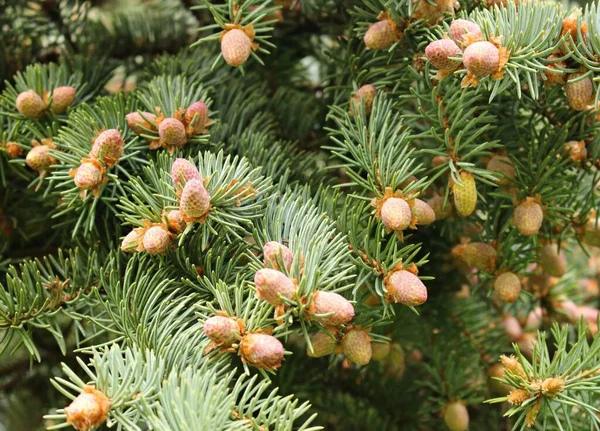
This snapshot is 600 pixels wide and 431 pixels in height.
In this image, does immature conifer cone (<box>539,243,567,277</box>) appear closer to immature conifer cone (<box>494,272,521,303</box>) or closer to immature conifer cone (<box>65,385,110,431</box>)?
immature conifer cone (<box>494,272,521,303</box>)

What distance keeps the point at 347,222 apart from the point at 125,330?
16 centimetres

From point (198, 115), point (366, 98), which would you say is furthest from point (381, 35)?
point (198, 115)

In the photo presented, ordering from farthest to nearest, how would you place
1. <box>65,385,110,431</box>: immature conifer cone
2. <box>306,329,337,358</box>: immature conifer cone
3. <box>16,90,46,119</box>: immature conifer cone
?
<box>16,90,46,119</box>: immature conifer cone < <box>306,329,337,358</box>: immature conifer cone < <box>65,385,110,431</box>: immature conifer cone

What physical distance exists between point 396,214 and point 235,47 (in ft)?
0.56

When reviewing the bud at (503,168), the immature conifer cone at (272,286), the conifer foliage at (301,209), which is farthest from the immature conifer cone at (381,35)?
the immature conifer cone at (272,286)

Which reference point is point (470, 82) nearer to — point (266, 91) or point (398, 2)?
point (398, 2)

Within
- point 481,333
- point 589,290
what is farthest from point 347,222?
point 589,290

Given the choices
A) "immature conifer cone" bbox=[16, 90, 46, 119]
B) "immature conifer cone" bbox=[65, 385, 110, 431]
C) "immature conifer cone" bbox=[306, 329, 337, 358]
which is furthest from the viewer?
"immature conifer cone" bbox=[16, 90, 46, 119]

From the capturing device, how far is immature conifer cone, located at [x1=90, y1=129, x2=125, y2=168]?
0.49 metres

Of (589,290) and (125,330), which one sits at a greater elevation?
(125,330)

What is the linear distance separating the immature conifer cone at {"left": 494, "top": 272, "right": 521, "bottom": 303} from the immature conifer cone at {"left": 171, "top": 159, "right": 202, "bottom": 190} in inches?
9.8

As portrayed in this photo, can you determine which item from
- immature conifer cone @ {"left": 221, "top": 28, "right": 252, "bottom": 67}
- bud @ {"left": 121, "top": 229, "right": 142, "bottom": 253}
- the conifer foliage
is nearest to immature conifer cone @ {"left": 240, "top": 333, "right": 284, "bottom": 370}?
the conifer foliage

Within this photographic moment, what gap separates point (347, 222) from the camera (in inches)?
18.7

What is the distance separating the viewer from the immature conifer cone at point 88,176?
473 millimetres
